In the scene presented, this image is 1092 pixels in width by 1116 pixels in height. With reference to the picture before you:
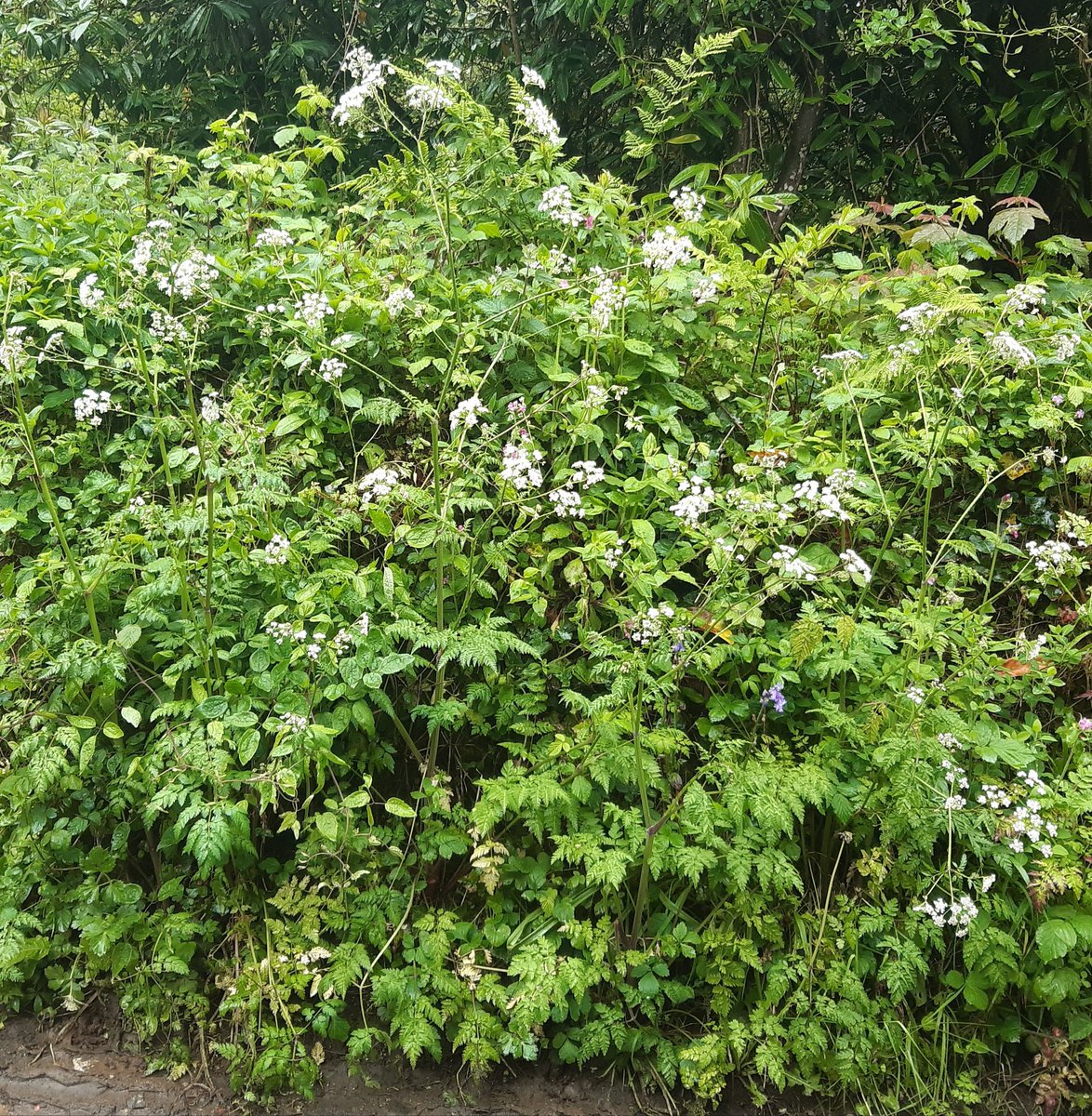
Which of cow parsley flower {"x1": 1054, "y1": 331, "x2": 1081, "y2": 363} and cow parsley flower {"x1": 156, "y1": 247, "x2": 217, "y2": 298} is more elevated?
cow parsley flower {"x1": 156, "y1": 247, "x2": 217, "y2": 298}

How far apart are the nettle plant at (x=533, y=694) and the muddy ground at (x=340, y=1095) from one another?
0.29 feet

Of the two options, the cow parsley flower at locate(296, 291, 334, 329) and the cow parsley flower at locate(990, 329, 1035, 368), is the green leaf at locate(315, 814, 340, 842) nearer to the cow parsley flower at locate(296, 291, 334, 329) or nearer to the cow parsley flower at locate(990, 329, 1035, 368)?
the cow parsley flower at locate(296, 291, 334, 329)

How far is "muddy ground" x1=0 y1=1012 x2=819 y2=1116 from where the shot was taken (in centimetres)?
211

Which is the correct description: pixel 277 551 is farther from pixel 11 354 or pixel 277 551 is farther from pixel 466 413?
pixel 11 354

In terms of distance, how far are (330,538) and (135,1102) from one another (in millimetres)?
1594

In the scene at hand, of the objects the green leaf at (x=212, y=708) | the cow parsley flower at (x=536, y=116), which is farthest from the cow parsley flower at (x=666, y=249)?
the green leaf at (x=212, y=708)

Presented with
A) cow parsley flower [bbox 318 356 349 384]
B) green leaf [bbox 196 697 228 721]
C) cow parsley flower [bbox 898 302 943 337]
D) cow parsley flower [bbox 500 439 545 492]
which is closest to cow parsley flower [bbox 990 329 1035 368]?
cow parsley flower [bbox 898 302 943 337]

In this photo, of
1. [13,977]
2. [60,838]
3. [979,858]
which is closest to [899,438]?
[979,858]

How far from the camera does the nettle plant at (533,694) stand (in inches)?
83.0

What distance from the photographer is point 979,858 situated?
2.17 metres

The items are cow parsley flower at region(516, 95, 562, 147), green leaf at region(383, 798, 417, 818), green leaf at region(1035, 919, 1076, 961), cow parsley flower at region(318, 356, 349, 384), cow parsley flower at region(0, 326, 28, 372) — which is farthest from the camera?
cow parsley flower at region(516, 95, 562, 147)

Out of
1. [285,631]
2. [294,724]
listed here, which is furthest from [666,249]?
[294,724]

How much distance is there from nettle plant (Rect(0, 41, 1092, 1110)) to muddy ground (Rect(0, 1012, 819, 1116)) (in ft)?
0.29

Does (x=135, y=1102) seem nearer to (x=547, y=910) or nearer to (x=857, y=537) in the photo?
(x=547, y=910)
